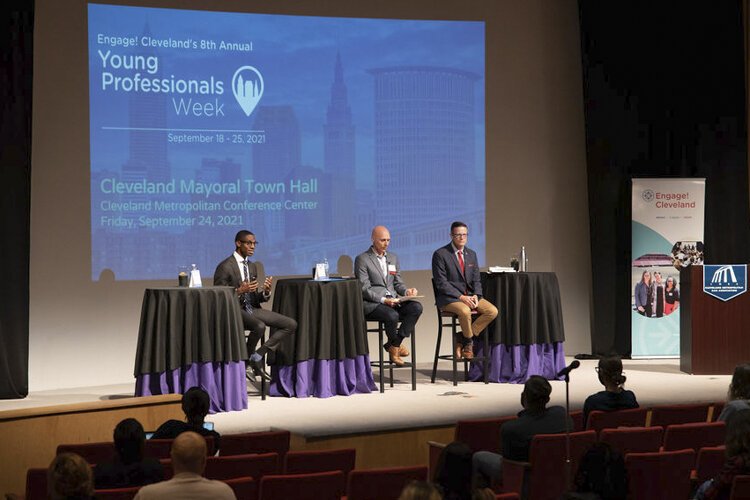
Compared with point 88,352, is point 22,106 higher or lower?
higher

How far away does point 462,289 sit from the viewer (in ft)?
29.2

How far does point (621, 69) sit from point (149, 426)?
21.1 feet

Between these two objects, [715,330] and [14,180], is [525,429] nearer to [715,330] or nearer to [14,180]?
[715,330]

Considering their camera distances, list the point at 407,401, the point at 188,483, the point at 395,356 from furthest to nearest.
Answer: the point at 395,356
the point at 407,401
the point at 188,483

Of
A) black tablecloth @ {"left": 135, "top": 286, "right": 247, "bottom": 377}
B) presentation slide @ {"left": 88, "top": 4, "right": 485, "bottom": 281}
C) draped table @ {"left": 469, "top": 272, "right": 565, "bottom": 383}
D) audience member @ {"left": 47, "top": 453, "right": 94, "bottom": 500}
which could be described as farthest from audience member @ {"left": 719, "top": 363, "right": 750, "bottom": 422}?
presentation slide @ {"left": 88, "top": 4, "right": 485, "bottom": 281}

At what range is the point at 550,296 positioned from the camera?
8.94 metres

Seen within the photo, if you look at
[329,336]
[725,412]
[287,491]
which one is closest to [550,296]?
[329,336]

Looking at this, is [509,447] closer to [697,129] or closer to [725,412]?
[725,412]

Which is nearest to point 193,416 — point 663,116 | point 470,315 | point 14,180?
point 470,315

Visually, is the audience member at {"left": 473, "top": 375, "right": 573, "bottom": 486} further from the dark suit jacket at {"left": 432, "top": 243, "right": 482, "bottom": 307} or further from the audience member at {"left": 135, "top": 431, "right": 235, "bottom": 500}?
the dark suit jacket at {"left": 432, "top": 243, "right": 482, "bottom": 307}

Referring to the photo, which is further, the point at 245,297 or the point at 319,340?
the point at 245,297

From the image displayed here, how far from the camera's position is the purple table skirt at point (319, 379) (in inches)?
320

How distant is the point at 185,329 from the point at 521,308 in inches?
109

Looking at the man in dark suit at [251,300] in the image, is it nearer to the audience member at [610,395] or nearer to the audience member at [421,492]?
the audience member at [610,395]
